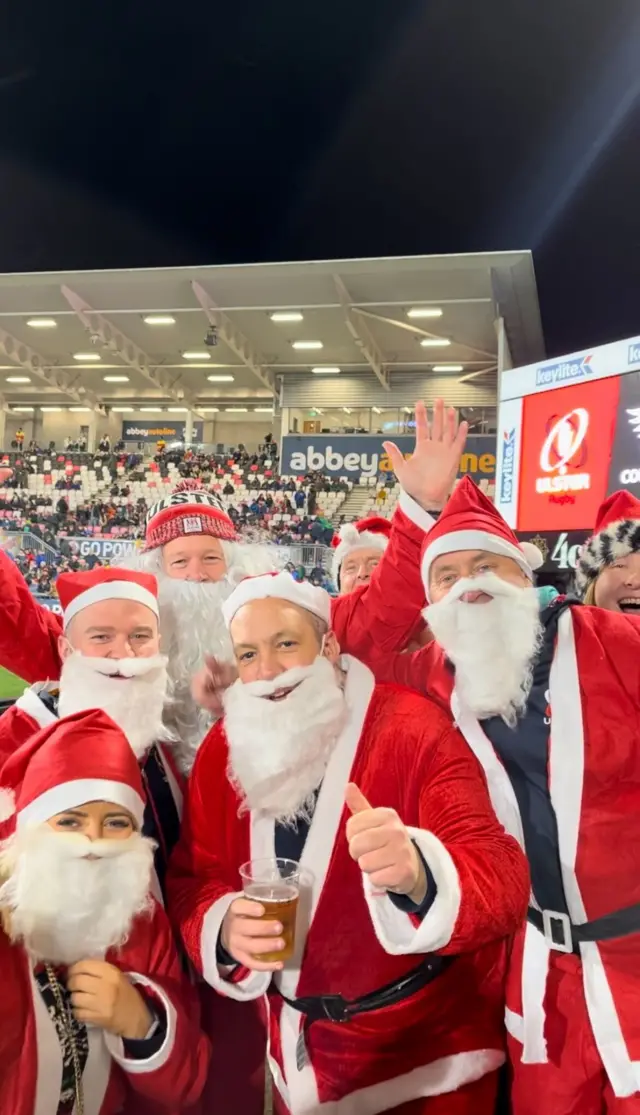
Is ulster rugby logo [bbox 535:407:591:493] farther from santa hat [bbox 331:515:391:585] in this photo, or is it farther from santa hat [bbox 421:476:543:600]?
santa hat [bbox 421:476:543:600]

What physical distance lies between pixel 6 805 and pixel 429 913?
0.69 metres

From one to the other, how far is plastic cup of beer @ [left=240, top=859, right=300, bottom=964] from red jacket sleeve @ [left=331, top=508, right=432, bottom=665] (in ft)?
2.54

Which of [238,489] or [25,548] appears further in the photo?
[238,489]

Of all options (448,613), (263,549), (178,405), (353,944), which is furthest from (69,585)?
(178,405)

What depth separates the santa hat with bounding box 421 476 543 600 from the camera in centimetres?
155

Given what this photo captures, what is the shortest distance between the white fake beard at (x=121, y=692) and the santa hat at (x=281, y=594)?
22 centimetres

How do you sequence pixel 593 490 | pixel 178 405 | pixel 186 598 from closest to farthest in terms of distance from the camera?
pixel 186 598 < pixel 593 490 < pixel 178 405

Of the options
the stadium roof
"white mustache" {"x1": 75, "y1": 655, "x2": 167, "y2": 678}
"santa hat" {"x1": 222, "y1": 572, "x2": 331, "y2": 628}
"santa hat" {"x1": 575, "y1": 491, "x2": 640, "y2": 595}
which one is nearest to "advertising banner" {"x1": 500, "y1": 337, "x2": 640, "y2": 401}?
"santa hat" {"x1": 575, "y1": 491, "x2": 640, "y2": 595}

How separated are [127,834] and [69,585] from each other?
2.48 feet

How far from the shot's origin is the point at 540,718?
4.87 ft

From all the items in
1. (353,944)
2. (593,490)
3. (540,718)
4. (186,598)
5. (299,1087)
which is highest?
(593,490)

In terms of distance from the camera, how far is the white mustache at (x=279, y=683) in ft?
4.38

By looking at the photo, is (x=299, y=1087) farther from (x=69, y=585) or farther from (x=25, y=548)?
(x=25, y=548)

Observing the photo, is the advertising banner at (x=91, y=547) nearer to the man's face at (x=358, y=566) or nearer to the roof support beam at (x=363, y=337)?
the roof support beam at (x=363, y=337)
